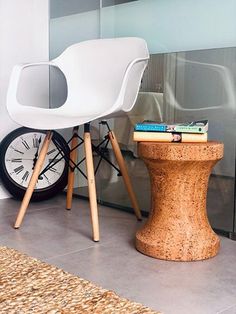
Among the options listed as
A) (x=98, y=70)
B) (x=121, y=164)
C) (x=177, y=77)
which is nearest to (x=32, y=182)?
(x=121, y=164)

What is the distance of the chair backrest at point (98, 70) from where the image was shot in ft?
6.46

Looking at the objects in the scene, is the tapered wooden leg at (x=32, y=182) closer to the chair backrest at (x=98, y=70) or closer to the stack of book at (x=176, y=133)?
the chair backrest at (x=98, y=70)

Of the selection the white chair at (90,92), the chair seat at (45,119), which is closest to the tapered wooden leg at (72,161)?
the white chair at (90,92)

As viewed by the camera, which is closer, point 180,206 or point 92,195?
point 180,206

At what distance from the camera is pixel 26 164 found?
237cm

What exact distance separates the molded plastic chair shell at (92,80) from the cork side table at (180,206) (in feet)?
1.07

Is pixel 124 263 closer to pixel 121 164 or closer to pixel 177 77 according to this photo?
pixel 121 164

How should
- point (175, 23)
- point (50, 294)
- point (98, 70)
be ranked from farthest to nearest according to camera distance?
point (98, 70) → point (175, 23) → point (50, 294)

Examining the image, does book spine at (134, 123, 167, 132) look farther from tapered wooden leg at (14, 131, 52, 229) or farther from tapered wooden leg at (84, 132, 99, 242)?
tapered wooden leg at (14, 131, 52, 229)

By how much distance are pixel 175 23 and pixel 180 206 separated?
2.92 feet

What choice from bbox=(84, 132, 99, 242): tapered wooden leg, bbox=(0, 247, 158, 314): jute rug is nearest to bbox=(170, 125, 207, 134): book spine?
bbox=(84, 132, 99, 242): tapered wooden leg

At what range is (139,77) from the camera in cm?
188

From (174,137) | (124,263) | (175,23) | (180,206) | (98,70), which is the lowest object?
(124,263)

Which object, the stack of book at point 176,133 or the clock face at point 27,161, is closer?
the stack of book at point 176,133
